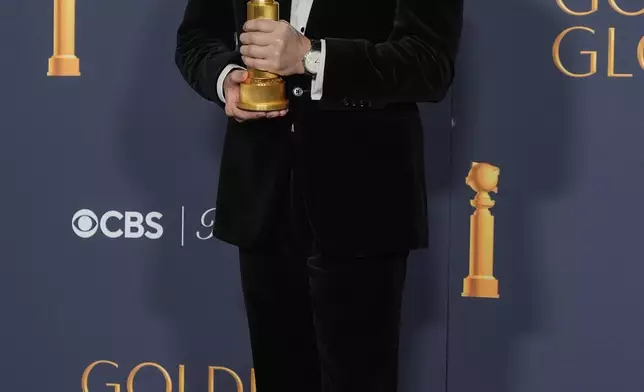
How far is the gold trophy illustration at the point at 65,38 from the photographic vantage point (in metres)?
2.08

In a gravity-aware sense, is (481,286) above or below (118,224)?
below

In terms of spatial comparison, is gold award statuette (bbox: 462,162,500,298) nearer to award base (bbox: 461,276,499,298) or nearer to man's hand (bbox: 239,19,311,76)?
award base (bbox: 461,276,499,298)

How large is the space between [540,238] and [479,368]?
319mm

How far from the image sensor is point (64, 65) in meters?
2.10

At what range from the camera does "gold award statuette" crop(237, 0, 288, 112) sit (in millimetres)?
1199

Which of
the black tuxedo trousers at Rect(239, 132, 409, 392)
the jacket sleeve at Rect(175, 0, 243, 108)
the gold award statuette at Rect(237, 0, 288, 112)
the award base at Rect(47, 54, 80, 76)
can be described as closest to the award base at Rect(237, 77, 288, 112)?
the gold award statuette at Rect(237, 0, 288, 112)

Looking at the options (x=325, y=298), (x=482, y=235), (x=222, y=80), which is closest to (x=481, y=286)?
(x=482, y=235)

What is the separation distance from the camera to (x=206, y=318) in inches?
82.7

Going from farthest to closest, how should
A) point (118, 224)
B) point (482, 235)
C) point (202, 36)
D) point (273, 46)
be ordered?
point (118, 224)
point (482, 235)
point (202, 36)
point (273, 46)

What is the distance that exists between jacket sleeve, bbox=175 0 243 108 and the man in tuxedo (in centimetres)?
9

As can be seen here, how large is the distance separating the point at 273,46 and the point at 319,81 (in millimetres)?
80

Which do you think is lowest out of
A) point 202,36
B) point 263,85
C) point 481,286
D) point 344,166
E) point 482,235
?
point 481,286

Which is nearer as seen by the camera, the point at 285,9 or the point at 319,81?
the point at 319,81

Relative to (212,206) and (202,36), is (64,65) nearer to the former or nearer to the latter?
(212,206)
